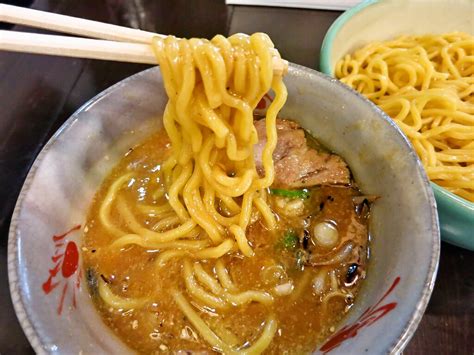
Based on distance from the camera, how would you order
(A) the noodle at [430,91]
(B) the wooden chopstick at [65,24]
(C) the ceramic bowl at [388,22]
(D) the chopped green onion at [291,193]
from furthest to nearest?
(C) the ceramic bowl at [388,22] < (A) the noodle at [430,91] < (D) the chopped green onion at [291,193] < (B) the wooden chopstick at [65,24]

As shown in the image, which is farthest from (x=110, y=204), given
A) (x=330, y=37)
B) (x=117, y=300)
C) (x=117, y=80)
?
(x=330, y=37)

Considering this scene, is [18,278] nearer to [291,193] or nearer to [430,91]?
[291,193]

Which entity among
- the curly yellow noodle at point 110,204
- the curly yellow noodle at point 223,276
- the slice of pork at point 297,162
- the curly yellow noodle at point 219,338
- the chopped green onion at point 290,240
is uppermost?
the slice of pork at point 297,162

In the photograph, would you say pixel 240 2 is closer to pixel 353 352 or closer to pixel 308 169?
pixel 308 169

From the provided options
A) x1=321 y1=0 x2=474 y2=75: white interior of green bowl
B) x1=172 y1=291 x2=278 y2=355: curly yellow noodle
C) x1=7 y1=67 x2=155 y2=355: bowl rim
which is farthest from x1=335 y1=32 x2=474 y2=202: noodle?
x1=7 y1=67 x2=155 y2=355: bowl rim

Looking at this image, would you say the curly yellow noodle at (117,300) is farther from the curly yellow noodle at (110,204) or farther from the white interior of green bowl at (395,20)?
the white interior of green bowl at (395,20)

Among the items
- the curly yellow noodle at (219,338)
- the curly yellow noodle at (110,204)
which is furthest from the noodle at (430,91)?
the curly yellow noodle at (110,204)

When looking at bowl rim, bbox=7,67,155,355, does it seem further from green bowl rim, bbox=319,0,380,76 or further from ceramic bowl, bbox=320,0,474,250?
ceramic bowl, bbox=320,0,474,250
